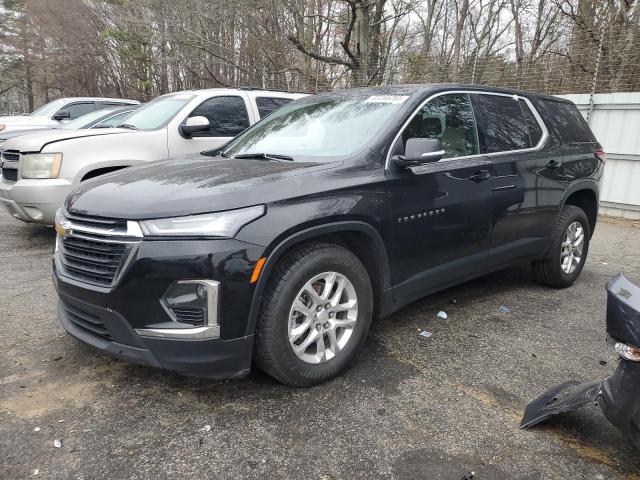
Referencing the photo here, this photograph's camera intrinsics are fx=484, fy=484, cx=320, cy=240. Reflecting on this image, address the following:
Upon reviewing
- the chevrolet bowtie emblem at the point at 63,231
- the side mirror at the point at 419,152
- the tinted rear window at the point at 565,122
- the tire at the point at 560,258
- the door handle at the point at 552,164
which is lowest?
the tire at the point at 560,258

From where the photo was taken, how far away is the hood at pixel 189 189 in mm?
2393

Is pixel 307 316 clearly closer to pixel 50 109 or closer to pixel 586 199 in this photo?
pixel 586 199

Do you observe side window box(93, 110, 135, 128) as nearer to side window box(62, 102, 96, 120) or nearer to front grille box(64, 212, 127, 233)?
front grille box(64, 212, 127, 233)

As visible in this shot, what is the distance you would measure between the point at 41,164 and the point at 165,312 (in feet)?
12.3

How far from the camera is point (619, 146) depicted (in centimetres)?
861

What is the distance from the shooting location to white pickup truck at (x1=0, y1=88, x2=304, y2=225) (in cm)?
510

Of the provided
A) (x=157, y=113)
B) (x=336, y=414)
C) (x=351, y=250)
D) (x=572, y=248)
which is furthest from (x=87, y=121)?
(x=572, y=248)

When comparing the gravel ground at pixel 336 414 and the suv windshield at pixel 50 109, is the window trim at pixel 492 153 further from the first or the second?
the suv windshield at pixel 50 109

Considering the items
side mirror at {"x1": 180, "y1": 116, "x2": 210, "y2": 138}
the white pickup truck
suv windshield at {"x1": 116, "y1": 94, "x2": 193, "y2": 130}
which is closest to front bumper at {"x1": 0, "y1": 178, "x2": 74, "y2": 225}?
the white pickup truck

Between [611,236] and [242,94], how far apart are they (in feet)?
19.6

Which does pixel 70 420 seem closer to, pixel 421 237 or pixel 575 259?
pixel 421 237

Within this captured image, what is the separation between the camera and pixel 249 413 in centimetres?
254

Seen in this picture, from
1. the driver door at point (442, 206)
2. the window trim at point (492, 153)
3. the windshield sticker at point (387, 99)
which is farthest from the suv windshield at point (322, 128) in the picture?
the driver door at point (442, 206)

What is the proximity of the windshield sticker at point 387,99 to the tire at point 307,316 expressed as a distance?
1.22 metres
